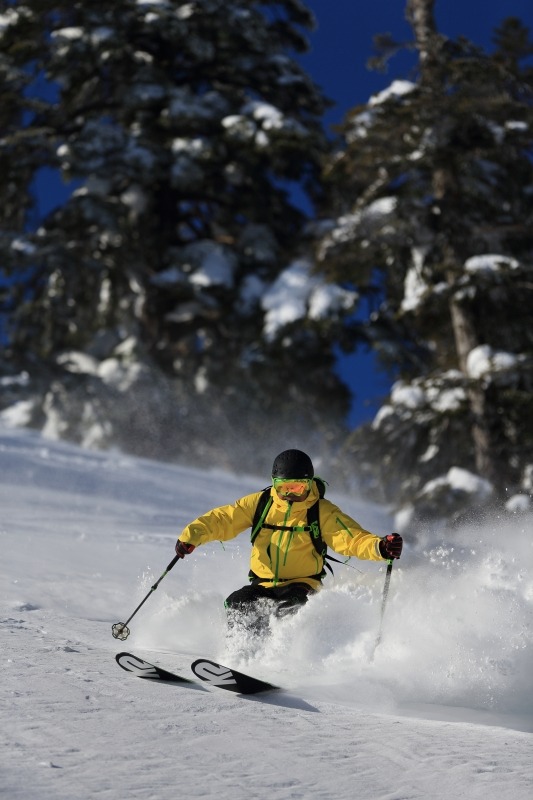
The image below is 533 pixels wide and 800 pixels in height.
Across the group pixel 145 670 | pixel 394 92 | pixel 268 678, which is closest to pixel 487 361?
pixel 394 92

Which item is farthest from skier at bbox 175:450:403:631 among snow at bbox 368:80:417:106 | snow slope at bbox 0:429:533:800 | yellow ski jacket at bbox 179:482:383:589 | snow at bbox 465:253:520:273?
snow at bbox 368:80:417:106

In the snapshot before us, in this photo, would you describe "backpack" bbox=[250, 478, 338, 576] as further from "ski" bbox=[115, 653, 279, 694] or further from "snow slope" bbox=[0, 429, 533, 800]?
"ski" bbox=[115, 653, 279, 694]

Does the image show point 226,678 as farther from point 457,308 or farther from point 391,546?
point 457,308

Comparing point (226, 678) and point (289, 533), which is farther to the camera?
point (289, 533)

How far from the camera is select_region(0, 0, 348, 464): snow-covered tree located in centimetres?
1922

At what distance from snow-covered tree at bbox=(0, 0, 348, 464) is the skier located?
13.2m

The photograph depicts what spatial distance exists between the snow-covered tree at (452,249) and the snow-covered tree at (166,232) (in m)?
4.56

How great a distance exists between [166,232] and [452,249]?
891cm

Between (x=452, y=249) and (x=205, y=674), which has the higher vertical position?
(x=452, y=249)

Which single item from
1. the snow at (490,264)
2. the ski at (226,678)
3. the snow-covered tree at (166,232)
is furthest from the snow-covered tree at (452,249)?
the ski at (226,678)

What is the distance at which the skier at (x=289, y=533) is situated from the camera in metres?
5.09

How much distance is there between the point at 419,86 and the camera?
1336 cm

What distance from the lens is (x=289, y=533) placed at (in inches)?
204

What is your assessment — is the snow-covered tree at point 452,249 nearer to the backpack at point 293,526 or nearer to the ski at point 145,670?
the backpack at point 293,526
